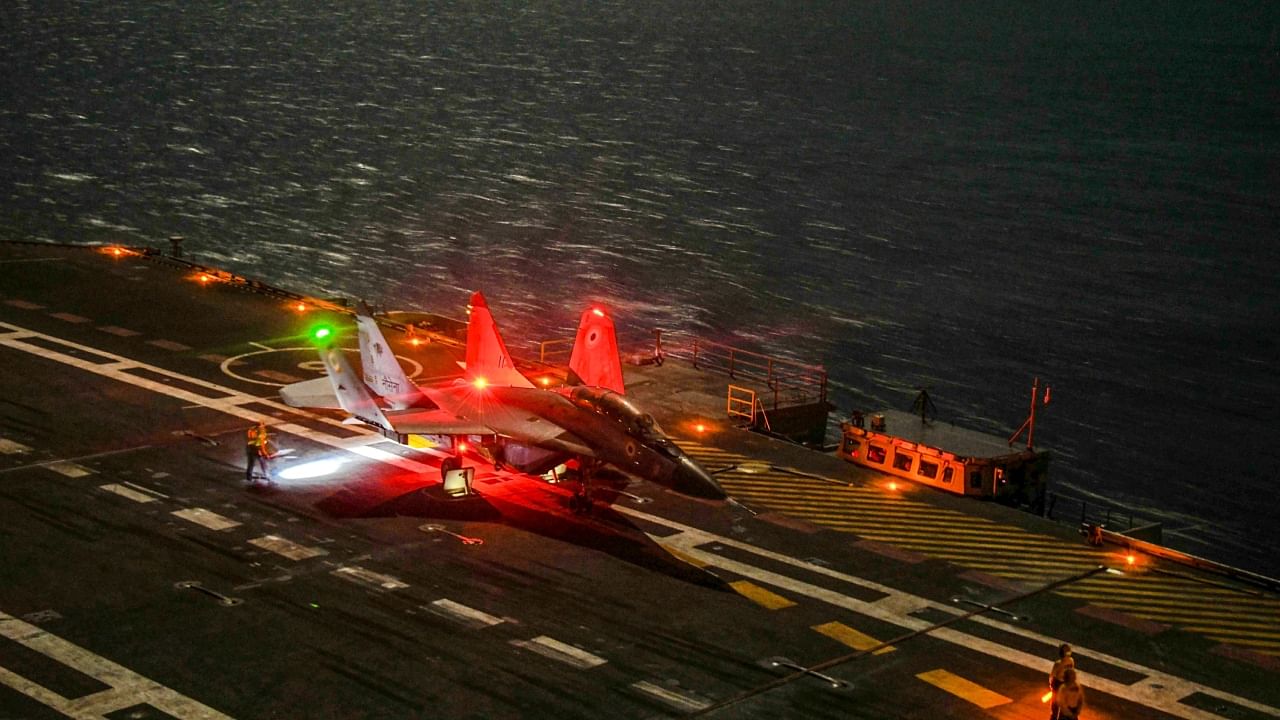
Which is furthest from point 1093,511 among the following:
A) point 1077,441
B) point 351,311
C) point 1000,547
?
point 351,311

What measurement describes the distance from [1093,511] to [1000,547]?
25.7 metres

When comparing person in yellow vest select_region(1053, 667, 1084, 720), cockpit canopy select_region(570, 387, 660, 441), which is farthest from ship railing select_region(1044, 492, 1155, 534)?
person in yellow vest select_region(1053, 667, 1084, 720)

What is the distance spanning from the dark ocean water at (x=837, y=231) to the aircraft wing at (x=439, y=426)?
114 feet

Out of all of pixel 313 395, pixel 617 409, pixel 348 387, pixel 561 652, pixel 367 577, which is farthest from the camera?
pixel 313 395

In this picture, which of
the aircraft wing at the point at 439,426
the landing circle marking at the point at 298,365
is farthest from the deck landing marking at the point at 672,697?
the landing circle marking at the point at 298,365

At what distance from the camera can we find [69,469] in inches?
1735

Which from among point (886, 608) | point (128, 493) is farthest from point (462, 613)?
point (128, 493)

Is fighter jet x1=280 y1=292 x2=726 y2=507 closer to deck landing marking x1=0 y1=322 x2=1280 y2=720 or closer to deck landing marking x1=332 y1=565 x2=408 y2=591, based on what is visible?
deck landing marking x1=0 y1=322 x2=1280 y2=720

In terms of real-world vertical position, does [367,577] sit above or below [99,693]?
above

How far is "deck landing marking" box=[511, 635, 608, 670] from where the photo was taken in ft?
108

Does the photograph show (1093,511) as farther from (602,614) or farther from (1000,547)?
(602,614)

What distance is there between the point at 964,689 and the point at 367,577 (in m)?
15.2

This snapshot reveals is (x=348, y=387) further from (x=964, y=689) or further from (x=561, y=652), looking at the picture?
(x=964, y=689)

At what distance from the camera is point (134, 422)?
48.8m
